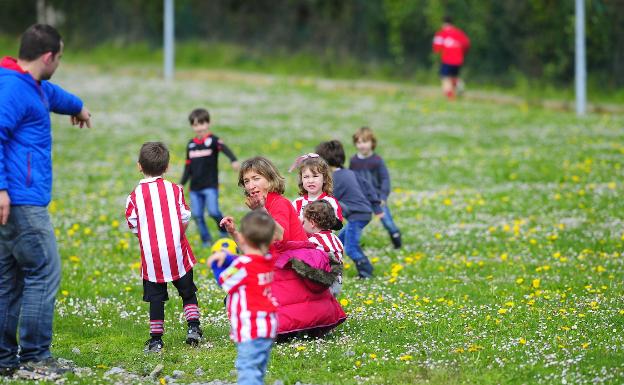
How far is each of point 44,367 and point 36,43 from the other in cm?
233

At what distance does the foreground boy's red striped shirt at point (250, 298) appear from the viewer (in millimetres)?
6406

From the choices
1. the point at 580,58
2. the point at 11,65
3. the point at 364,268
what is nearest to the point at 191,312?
the point at 11,65

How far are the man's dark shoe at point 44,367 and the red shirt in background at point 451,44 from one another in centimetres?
2137

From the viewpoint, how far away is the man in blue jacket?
22.7 feet

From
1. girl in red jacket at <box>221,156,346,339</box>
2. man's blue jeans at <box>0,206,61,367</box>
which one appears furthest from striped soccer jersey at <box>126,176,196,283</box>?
man's blue jeans at <box>0,206,61,367</box>

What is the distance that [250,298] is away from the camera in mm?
6484

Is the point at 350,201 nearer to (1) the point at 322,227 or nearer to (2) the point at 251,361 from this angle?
(1) the point at 322,227

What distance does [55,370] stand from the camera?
7.23 meters

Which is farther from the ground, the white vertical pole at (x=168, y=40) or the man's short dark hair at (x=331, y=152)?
the white vertical pole at (x=168, y=40)

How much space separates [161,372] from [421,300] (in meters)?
3.07

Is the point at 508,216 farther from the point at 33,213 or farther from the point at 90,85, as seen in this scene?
the point at 90,85

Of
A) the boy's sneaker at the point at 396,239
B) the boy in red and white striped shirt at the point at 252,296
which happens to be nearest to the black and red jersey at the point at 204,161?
the boy's sneaker at the point at 396,239

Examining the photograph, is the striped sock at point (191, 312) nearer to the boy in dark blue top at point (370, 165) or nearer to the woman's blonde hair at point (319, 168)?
the woman's blonde hair at point (319, 168)

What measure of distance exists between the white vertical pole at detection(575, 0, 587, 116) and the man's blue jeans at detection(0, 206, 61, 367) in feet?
62.6
